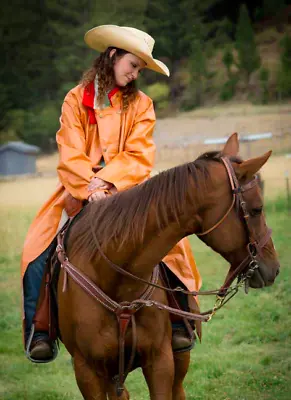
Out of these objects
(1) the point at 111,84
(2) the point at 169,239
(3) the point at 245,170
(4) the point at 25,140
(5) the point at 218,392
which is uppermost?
(1) the point at 111,84

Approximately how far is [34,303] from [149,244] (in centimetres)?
96

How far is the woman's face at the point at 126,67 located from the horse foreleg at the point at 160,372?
1.38m

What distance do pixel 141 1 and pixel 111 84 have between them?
5725 millimetres

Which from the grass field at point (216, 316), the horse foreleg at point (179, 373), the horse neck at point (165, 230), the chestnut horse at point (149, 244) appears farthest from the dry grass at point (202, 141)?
the horse neck at point (165, 230)

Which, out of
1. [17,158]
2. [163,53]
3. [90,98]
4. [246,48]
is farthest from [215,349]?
[246,48]

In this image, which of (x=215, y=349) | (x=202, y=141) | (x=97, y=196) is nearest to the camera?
(x=97, y=196)

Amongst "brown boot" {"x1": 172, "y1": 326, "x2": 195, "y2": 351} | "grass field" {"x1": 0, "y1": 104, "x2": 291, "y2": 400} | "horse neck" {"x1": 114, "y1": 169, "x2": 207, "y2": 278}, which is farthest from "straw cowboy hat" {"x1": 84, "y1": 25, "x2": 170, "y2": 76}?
"grass field" {"x1": 0, "y1": 104, "x2": 291, "y2": 400}

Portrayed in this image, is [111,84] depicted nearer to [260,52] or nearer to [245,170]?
[245,170]

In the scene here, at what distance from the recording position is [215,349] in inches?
268

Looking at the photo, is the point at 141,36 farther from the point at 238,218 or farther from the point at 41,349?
the point at 41,349

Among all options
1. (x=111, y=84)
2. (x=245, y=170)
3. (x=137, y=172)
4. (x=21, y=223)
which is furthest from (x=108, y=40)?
(x=21, y=223)

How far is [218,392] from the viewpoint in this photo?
5.75 meters

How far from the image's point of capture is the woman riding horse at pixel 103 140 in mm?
4000

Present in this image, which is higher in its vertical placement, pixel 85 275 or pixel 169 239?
pixel 169 239
